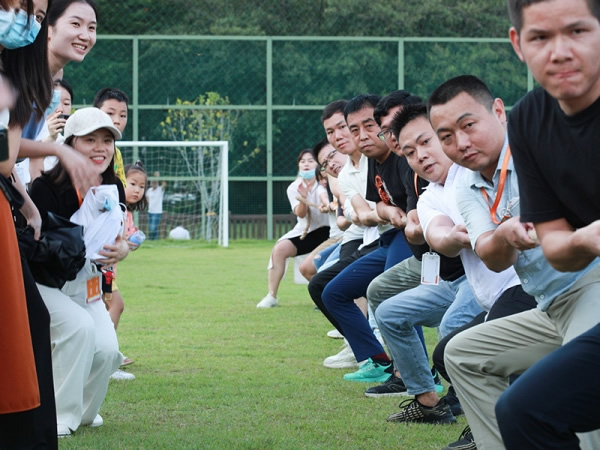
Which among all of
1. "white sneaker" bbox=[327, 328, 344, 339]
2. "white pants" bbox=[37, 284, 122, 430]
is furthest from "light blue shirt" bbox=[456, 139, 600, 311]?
"white sneaker" bbox=[327, 328, 344, 339]

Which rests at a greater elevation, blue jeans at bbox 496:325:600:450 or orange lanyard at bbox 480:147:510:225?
orange lanyard at bbox 480:147:510:225

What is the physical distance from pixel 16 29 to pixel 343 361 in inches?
182

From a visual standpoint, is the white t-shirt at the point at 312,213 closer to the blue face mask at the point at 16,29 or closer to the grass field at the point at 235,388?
the grass field at the point at 235,388

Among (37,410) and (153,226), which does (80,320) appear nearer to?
(37,410)

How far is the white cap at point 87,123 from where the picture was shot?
5457mm

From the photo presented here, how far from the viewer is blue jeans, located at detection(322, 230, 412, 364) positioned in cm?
710

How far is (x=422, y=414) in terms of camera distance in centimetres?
555

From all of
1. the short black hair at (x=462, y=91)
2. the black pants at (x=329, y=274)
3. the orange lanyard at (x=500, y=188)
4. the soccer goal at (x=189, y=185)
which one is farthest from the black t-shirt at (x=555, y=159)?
the soccer goal at (x=189, y=185)

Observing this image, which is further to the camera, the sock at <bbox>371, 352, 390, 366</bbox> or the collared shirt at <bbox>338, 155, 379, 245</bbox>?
the collared shirt at <bbox>338, 155, 379, 245</bbox>

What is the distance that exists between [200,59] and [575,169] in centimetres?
2160

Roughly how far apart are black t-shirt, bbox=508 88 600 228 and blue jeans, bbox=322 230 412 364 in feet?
12.3

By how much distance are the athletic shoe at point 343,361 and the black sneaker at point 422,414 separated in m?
1.84

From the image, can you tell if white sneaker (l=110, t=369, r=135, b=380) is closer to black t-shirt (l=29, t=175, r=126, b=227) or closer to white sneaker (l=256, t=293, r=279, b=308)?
black t-shirt (l=29, t=175, r=126, b=227)

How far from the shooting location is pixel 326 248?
10.4 m
